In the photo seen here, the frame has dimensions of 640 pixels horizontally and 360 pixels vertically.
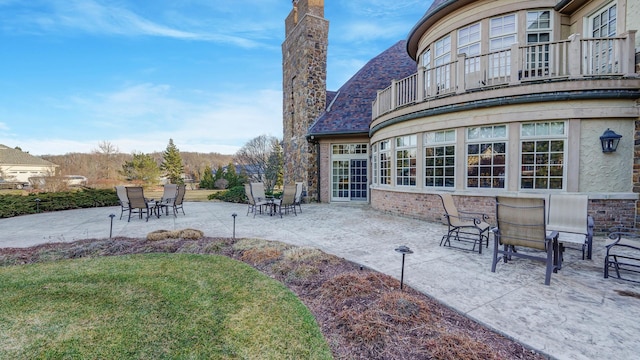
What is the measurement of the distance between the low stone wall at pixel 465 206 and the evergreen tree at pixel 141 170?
3017cm

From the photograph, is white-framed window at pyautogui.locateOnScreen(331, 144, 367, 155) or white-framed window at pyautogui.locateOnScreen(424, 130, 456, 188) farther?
white-framed window at pyautogui.locateOnScreen(331, 144, 367, 155)

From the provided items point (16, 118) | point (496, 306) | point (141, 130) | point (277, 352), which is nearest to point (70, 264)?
point (277, 352)

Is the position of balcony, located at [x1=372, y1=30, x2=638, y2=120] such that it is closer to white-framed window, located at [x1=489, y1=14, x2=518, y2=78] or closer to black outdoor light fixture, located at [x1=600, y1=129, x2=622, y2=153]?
white-framed window, located at [x1=489, y1=14, x2=518, y2=78]

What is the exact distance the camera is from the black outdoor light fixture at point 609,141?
596cm

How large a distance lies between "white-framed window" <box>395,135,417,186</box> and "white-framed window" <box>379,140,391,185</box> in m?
0.56

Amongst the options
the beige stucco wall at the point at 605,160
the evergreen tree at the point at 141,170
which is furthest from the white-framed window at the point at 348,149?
the evergreen tree at the point at 141,170

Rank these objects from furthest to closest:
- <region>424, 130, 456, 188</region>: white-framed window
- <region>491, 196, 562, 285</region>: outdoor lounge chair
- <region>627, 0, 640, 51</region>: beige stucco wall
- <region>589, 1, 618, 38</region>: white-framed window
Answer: <region>424, 130, 456, 188</region>: white-framed window, <region>589, 1, 618, 38</region>: white-framed window, <region>627, 0, 640, 51</region>: beige stucco wall, <region>491, 196, 562, 285</region>: outdoor lounge chair

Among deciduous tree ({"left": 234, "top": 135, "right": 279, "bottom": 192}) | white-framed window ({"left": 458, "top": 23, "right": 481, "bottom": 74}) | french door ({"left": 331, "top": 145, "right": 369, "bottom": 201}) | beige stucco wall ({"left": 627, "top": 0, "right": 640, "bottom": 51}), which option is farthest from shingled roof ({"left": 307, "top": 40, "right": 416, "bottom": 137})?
deciduous tree ({"left": 234, "top": 135, "right": 279, "bottom": 192})

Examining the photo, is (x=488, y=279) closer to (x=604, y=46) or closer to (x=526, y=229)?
(x=526, y=229)

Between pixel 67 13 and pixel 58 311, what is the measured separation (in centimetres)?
1089

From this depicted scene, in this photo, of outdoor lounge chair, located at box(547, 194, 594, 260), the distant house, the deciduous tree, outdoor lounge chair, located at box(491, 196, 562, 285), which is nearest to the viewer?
outdoor lounge chair, located at box(491, 196, 562, 285)

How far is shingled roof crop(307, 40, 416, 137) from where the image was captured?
1291cm

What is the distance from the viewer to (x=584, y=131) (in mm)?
6258

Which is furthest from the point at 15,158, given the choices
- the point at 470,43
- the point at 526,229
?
the point at 526,229
